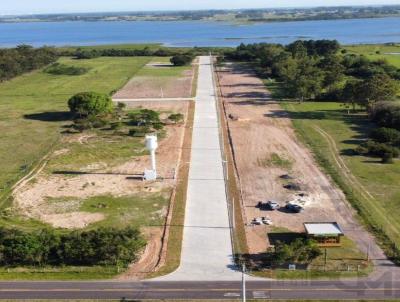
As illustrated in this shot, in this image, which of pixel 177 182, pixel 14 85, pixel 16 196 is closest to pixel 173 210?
pixel 177 182

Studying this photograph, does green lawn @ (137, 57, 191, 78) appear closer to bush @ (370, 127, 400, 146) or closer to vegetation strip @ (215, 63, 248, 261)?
vegetation strip @ (215, 63, 248, 261)

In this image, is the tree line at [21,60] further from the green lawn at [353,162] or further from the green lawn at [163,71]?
the green lawn at [353,162]

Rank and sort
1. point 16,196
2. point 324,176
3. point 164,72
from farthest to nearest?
point 164,72 → point 324,176 → point 16,196

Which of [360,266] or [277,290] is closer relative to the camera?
[277,290]

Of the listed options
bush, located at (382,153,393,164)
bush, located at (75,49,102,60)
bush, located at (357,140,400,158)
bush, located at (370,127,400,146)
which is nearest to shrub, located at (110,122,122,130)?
bush, located at (357,140,400,158)

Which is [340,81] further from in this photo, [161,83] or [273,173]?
[273,173]

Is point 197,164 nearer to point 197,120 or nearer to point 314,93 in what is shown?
point 197,120
